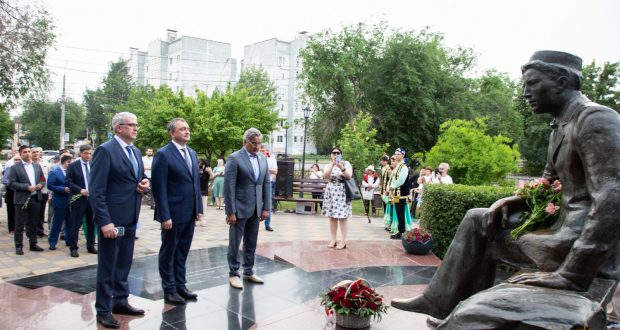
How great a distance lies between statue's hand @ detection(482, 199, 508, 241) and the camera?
2.70m

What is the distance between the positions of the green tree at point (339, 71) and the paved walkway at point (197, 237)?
1897 centimetres

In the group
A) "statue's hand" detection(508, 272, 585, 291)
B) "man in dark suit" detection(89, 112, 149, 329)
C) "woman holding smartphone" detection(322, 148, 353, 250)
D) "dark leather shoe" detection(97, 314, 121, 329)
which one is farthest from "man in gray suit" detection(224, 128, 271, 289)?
"statue's hand" detection(508, 272, 585, 291)

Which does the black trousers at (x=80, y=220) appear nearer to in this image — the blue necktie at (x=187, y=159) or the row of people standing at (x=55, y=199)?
the row of people standing at (x=55, y=199)

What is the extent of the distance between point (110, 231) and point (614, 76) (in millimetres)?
45180

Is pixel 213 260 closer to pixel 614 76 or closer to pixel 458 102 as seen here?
pixel 458 102

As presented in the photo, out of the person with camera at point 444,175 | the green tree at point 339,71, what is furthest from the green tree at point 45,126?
the person with camera at point 444,175

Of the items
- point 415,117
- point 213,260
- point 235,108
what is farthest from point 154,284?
point 415,117

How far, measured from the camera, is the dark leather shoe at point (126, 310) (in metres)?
4.15

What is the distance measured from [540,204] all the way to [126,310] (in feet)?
12.2

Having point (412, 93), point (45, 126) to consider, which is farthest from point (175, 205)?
point (45, 126)

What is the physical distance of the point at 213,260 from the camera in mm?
6551

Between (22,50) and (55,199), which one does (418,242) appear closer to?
(55,199)

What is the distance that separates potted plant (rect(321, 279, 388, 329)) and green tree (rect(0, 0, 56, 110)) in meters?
11.8

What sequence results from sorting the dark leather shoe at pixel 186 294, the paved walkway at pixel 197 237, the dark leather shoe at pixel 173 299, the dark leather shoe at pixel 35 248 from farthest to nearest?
the dark leather shoe at pixel 35 248, the paved walkway at pixel 197 237, the dark leather shoe at pixel 186 294, the dark leather shoe at pixel 173 299
